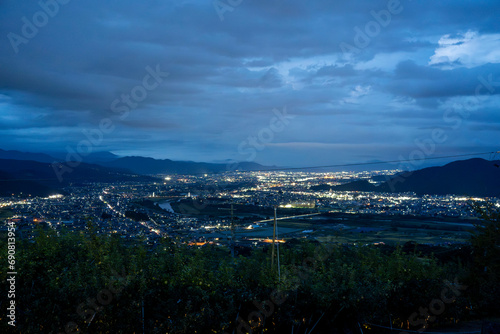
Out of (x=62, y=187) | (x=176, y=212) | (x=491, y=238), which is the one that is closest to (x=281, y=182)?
(x=176, y=212)

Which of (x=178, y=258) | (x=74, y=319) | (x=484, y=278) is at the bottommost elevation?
(x=484, y=278)

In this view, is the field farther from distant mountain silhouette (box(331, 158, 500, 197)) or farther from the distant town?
distant mountain silhouette (box(331, 158, 500, 197))

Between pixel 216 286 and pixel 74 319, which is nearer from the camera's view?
pixel 74 319

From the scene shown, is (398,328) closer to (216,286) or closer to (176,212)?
(216,286)

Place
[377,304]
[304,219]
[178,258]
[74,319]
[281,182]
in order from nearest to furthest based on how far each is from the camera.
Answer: [74,319] → [377,304] → [178,258] → [304,219] → [281,182]

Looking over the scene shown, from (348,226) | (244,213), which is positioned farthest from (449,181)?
(244,213)

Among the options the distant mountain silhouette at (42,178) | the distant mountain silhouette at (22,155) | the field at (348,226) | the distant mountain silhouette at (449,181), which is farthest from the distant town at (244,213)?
the distant mountain silhouette at (22,155)

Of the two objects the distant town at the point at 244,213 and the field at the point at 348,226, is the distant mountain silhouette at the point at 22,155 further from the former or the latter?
the field at the point at 348,226

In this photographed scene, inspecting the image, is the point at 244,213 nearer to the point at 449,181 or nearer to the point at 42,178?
the point at 42,178
